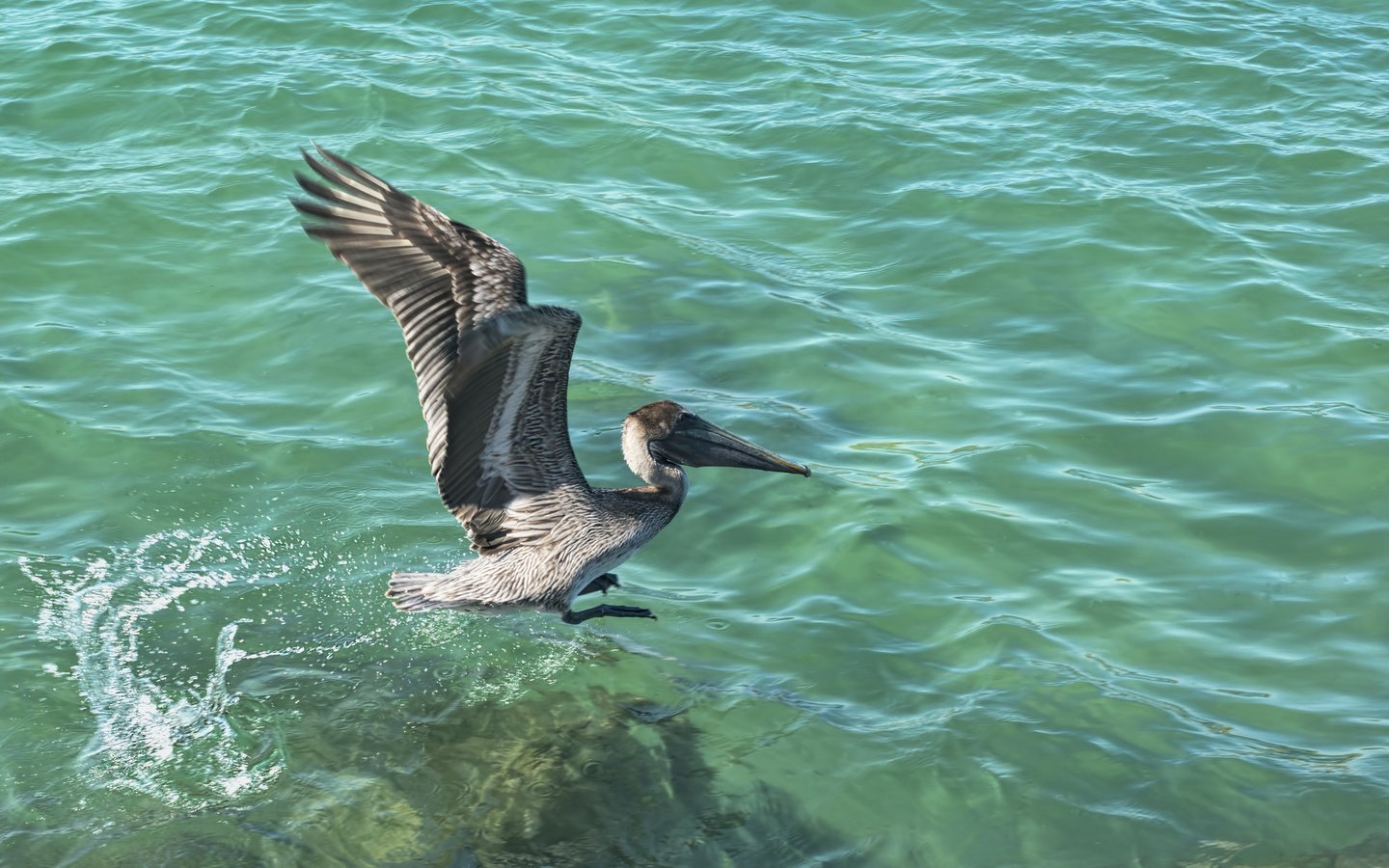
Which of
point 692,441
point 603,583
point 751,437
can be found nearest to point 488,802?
point 603,583

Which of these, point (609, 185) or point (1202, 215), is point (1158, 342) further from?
point (609, 185)

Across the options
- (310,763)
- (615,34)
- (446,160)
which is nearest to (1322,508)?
(310,763)

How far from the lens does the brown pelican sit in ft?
18.0

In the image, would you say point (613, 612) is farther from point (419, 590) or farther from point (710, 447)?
point (710, 447)

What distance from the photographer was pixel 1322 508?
269 inches

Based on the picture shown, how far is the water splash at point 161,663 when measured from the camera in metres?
5.30

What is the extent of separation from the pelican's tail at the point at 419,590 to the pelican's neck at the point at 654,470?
0.97 meters

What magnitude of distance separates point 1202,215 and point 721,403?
3.71 meters

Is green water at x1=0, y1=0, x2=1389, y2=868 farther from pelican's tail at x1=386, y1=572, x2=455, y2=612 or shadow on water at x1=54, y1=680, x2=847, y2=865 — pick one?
pelican's tail at x1=386, y1=572, x2=455, y2=612

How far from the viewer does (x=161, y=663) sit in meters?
5.86

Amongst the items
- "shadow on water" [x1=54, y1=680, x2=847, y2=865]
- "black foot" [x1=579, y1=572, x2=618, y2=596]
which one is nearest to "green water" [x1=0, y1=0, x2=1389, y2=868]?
"shadow on water" [x1=54, y1=680, x2=847, y2=865]

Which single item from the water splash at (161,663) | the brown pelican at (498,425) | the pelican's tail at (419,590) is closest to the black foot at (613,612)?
the brown pelican at (498,425)

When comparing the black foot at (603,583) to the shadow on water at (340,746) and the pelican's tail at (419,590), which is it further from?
the pelican's tail at (419,590)

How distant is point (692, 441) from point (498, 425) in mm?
918
